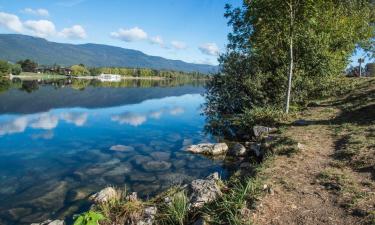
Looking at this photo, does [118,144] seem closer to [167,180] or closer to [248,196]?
[167,180]

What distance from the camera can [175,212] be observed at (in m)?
9.97

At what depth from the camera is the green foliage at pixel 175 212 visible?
995cm

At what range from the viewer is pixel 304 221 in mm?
8594

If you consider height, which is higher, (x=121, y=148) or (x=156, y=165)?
(x=156, y=165)

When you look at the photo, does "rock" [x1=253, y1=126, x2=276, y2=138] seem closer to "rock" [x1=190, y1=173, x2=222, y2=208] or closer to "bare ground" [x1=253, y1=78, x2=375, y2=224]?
"bare ground" [x1=253, y1=78, x2=375, y2=224]

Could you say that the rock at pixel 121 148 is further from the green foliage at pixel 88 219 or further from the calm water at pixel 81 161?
the green foliage at pixel 88 219

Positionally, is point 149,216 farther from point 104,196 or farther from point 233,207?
point 104,196

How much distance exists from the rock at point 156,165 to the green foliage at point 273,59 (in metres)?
11.0

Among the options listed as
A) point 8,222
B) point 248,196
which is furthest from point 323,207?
point 8,222

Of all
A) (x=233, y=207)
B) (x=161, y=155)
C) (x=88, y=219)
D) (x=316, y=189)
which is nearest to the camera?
(x=88, y=219)

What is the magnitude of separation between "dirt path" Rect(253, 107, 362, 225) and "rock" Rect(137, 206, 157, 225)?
311cm

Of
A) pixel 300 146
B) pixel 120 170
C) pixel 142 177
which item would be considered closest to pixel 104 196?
pixel 142 177

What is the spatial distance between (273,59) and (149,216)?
25.1 metres

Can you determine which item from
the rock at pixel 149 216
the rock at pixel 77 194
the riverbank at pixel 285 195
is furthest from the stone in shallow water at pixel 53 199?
the rock at pixel 149 216
